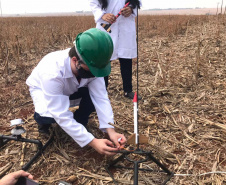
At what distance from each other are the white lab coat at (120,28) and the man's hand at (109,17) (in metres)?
0.07

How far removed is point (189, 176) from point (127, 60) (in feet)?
5.84

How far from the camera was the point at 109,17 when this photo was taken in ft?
9.05

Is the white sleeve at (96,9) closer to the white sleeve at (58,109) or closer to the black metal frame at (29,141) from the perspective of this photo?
the white sleeve at (58,109)

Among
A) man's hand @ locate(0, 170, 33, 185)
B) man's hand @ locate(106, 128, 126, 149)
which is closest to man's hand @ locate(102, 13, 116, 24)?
man's hand @ locate(106, 128, 126, 149)

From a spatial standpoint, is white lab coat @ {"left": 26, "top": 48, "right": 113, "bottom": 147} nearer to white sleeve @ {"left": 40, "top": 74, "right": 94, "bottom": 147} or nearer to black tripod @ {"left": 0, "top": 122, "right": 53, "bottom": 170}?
white sleeve @ {"left": 40, "top": 74, "right": 94, "bottom": 147}

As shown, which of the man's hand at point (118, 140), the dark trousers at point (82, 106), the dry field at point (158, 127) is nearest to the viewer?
the man's hand at point (118, 140)

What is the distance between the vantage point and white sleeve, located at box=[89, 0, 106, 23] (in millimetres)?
2824

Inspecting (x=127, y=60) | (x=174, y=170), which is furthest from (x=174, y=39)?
(x=174, y=170)

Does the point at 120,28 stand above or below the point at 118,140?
above

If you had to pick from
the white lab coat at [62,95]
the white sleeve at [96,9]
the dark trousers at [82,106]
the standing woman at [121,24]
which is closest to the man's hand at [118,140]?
the white lab coat at [62,95]

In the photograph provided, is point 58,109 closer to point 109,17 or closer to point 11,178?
point 11,178

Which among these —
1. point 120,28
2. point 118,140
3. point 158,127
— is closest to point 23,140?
point 118,140

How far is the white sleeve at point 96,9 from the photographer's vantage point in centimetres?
282

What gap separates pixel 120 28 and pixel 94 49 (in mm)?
1580
